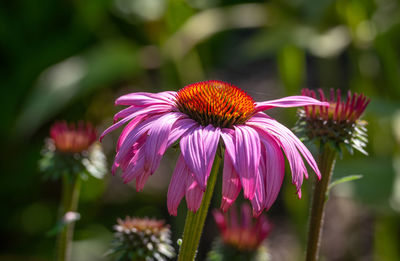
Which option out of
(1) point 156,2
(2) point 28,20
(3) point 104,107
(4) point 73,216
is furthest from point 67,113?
(4) point 73,216

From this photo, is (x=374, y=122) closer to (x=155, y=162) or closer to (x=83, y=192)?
(x=83, y=192)

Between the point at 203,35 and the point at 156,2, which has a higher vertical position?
the point at 156,2

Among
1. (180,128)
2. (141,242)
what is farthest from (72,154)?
(180,128)

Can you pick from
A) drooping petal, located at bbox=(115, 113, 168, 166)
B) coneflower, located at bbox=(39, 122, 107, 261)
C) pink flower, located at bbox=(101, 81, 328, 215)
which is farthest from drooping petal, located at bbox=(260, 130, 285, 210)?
coneflower, located at bbox=(39, 122, 107, 261)

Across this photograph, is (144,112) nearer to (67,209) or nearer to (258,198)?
(258,198)

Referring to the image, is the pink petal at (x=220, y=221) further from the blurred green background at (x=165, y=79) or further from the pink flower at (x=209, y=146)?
the blurred green background at (x=165, y=79)

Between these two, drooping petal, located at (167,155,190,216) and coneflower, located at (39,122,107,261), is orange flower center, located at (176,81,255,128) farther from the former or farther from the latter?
coneflower, located at (39,122,107,261)
